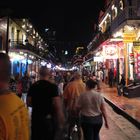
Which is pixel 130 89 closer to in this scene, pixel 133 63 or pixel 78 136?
pixel 133 63

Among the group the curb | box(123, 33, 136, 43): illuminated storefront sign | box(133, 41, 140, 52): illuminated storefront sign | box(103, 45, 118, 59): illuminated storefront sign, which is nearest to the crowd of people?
the curb

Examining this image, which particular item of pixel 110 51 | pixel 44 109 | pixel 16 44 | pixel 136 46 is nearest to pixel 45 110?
pixel 44 109

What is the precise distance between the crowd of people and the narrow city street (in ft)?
7.09

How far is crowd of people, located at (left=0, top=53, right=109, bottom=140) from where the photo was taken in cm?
302

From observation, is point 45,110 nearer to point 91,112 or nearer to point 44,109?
point 44,109

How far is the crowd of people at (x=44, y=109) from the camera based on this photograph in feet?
9.92

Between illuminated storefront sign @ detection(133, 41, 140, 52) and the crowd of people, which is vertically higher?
illuminated storefront sign @ detection(133, 41, 140, 52)

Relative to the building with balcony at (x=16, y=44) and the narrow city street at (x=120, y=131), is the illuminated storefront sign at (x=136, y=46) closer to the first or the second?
the narrow city street at (x=120, y=131)

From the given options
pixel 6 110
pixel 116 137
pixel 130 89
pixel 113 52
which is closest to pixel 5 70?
pixel 6 110

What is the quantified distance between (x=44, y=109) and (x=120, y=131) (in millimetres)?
6561

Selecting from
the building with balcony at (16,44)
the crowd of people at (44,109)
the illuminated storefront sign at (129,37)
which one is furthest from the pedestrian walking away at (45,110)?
the building with balcony at (16,44)

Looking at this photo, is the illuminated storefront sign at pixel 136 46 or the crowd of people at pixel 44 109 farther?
the illuminated storefront sign at pixel 136 46

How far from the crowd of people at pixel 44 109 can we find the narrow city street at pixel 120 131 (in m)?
2.16

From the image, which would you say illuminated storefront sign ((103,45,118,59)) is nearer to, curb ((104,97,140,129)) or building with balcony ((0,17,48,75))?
building with balcony ((0,17,48,75))
